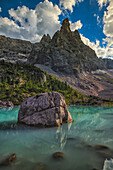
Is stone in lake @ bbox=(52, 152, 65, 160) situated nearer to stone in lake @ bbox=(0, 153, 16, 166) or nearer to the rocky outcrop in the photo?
stone in lake @ bbox=(0, 153, 16, 166)

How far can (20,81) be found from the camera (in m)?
134

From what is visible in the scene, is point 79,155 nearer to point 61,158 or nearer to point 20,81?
point 61,158

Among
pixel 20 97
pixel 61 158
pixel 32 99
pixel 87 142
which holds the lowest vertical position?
pixel 20 97

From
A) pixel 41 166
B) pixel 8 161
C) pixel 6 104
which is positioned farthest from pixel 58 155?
pixel 6 104

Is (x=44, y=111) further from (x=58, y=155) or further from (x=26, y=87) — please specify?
(x=26, y=87)

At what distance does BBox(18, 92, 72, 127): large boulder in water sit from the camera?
23.1m

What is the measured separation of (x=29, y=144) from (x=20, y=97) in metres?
92.6

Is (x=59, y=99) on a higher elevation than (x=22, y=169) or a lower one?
higher

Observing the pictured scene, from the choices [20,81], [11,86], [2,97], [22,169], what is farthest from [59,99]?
[20,81]

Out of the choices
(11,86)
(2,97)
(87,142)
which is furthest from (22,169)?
(11,86)

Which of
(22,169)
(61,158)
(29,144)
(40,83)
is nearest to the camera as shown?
(22,169)

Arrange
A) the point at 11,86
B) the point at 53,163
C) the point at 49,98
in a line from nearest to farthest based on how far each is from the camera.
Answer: the point at 53,163, the point at 49,98, the point at 11,86

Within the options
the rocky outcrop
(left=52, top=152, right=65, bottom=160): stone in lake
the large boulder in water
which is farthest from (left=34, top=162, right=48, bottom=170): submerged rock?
the rocky outcrop

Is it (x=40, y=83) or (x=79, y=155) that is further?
(x=40, y=83)
